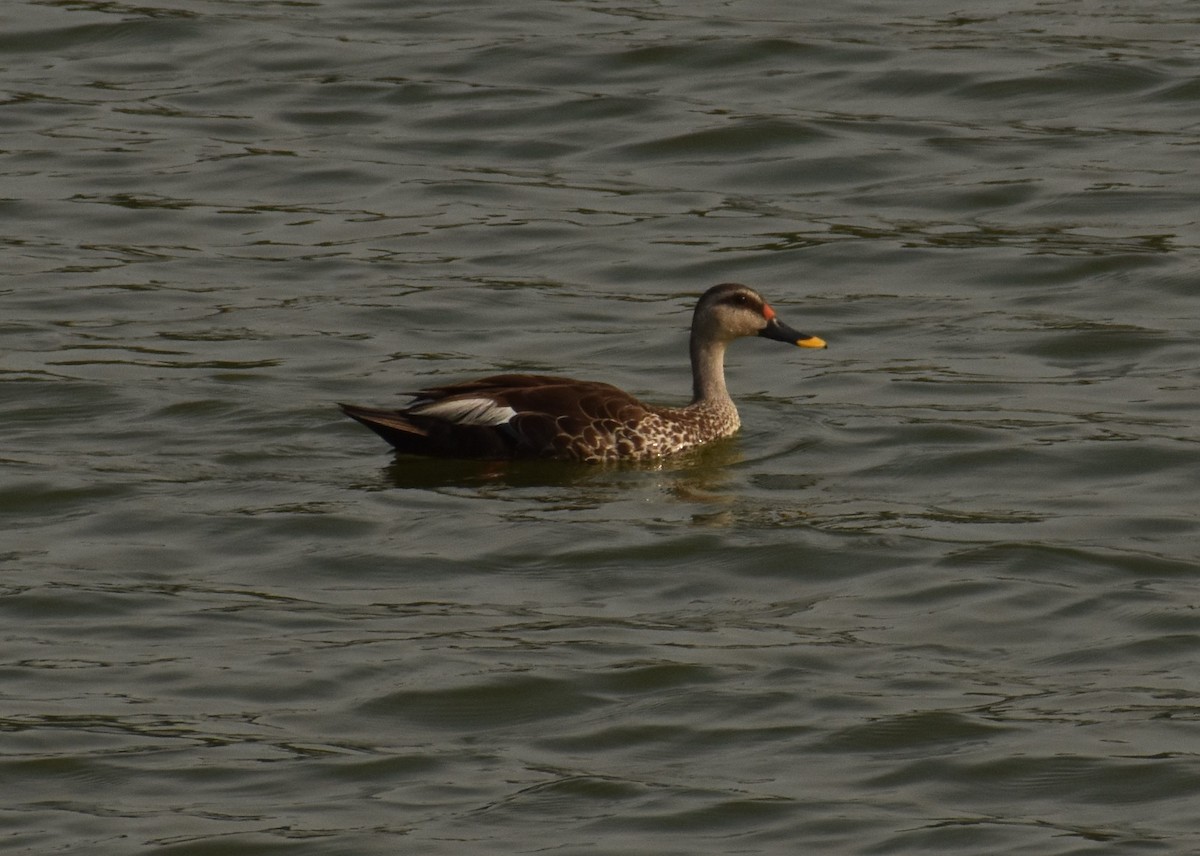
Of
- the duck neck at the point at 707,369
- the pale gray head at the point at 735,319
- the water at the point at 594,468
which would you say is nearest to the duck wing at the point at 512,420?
the water at the point at 594,468

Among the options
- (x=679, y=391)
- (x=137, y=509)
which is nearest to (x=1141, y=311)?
(x=679, y=391)

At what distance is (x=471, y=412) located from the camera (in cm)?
1297

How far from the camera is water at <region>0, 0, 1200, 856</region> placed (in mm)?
9211

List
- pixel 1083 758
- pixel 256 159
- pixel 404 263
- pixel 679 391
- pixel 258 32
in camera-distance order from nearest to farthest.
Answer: pixel 1083 758 → pixel 679 391 → pixel 404 263 → pixel 256 159 → pixel 258 32

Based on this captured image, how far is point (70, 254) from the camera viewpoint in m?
17.2

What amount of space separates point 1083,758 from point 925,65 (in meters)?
12.2

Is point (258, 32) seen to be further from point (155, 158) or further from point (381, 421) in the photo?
point (381, 421)

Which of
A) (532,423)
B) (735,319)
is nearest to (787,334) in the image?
(735,319)

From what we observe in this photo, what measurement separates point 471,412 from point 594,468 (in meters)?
0.74

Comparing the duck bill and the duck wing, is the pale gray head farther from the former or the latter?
the duck wing

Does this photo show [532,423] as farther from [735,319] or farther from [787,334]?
[787,334]

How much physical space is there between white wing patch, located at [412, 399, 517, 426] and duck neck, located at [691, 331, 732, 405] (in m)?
1.39

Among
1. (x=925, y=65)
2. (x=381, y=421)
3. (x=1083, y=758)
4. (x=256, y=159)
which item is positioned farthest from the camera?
(x=925, y=65)

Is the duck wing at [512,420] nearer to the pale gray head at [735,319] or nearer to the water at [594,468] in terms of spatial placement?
the water at [594,468]
